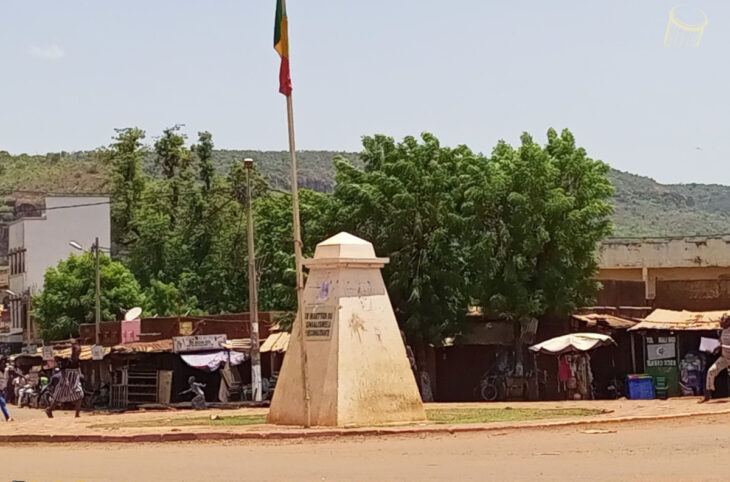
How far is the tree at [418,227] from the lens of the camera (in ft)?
120

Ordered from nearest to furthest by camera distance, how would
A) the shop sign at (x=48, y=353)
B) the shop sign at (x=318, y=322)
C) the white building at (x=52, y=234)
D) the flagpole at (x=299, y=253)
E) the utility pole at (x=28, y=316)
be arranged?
the flagpole at (x=299, y=253)
the shop sign at (x=318, y=322)
the shop sign at (x=48, y=353)
the utility pole at (x=28, y=316)
the white building at (x=52, y=234)

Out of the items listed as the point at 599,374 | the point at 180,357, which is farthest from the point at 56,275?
the point at 599,374

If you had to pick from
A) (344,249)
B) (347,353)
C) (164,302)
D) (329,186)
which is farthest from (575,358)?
(329,186)

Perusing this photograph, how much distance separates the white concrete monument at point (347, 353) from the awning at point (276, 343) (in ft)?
57.1

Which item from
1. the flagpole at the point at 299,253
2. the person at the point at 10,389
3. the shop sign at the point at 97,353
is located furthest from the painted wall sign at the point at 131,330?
the flagpole at the point at 299,253

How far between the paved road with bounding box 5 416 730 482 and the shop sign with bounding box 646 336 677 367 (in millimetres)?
A: 13494

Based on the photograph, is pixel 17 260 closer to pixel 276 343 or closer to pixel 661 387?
pixel 276 343

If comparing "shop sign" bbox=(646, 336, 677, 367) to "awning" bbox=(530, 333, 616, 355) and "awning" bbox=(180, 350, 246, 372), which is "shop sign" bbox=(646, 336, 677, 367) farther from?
"awning" bbox=(180, 350, 246, 372)

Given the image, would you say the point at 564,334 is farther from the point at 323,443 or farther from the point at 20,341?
the point at 20,341

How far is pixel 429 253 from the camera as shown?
37094 millimetres

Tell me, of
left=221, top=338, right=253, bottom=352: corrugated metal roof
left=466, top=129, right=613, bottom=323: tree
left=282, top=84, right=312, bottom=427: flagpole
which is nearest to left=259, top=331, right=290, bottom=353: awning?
left=221, top=338, right=253, bottom=352: corrugated metal roof

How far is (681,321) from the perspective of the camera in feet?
104

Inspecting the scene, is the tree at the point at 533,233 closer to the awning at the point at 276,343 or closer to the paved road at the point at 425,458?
the awning at the point at 276,343

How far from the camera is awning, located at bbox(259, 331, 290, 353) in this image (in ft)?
126
